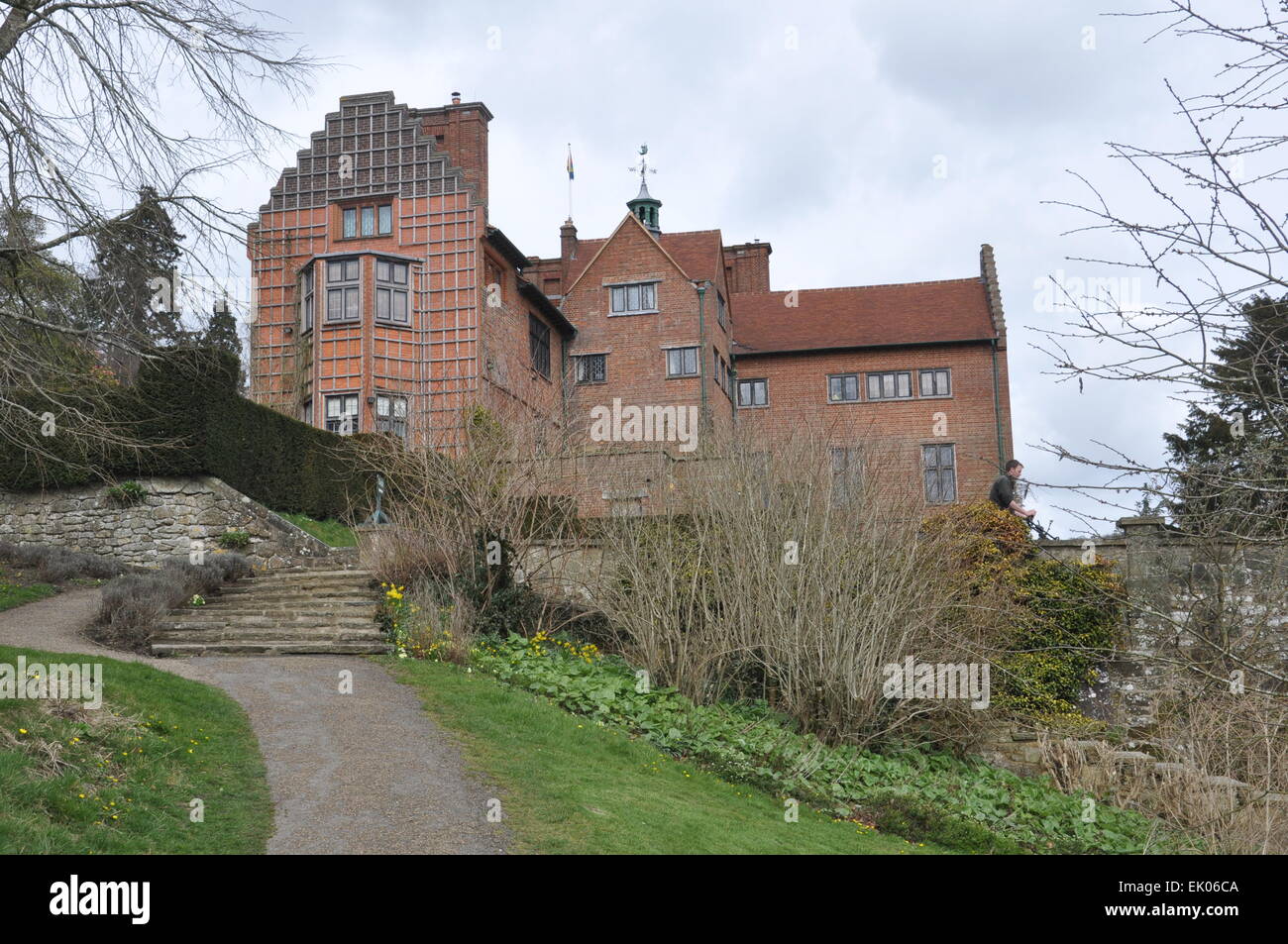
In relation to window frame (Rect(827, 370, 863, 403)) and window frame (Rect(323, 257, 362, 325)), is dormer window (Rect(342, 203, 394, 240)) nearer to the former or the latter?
window frame (Rect(323, 257, 362, 325))

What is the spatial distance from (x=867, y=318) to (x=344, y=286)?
19.8 m

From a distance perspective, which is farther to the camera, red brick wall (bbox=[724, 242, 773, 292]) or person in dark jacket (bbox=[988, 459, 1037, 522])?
red brick wall (bbox=[724, 242, 773, 292])

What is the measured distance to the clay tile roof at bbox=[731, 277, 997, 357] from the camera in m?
40.2

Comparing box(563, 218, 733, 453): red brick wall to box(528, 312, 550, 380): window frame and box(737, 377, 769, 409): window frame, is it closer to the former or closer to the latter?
box(528, 312, 550, 380): window frame

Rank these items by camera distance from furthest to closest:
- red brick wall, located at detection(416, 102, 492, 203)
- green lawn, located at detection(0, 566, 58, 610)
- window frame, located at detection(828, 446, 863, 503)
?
1. red brick wall, located at detection(416, 102, 492, 203)
2. green lawn, located at detection(0, 566, 58, 610)
3. window frame, located at detection(828, 446, 863, 503)

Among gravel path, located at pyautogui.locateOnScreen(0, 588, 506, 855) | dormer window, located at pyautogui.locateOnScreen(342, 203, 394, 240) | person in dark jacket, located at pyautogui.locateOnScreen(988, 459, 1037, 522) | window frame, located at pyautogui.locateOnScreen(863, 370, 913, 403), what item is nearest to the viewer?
gravel path, located at pyautogui.locateOnScreen(0, 588, 506, 855)

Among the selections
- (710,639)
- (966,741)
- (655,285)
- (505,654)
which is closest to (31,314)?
(505,654)

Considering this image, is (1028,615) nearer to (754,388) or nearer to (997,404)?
(997,404)

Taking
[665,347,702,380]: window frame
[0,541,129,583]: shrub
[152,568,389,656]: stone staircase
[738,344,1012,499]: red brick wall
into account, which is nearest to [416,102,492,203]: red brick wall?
[665,347,702,380]: window frame

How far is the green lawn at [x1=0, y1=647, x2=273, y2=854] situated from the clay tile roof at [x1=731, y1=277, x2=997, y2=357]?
32144 millimetres

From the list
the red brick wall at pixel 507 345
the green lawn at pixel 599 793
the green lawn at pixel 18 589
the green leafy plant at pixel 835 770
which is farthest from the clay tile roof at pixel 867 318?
the green lawn at pixel 599 793

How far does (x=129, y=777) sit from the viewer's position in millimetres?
8859

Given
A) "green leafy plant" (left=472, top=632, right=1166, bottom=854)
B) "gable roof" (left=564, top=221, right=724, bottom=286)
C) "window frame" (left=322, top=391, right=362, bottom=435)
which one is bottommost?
"green leafy plant" (left=472, top=632, right=1166, bottom=854)

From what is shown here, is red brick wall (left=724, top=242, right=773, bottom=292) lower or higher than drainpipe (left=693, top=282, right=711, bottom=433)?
higher
